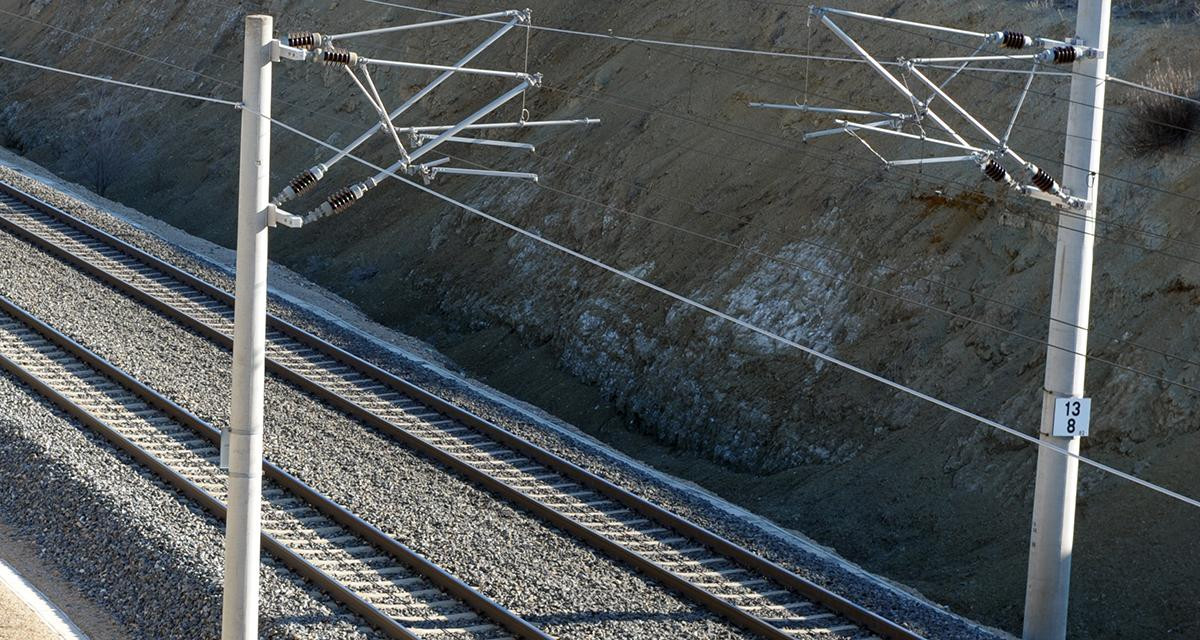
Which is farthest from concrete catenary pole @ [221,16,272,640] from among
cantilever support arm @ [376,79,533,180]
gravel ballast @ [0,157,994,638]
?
gravel ballast @ [0,157,994,638]

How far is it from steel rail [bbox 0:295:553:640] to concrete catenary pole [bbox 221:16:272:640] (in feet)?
7.10

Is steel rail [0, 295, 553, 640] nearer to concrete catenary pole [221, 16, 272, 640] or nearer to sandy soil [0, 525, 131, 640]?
sandy soil [0, 525, 131, 640]

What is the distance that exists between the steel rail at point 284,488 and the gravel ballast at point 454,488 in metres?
0.32

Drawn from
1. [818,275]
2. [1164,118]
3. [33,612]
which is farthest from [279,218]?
[1164,118]

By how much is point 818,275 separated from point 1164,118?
553 cm

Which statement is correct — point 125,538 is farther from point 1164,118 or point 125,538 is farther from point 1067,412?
point 1164,118

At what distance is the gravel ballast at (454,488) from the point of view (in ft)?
45.5

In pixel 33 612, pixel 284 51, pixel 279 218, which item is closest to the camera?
pixel 284 51

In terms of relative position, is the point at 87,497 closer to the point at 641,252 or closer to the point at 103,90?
the point at 641,252

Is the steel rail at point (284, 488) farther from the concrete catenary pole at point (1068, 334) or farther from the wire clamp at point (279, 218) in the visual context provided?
the concrete catenary pole at point (1068, 334)

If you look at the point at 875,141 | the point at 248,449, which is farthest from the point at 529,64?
the point at 248,449

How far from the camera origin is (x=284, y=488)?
16.1m

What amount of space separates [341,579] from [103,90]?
31.9 meters

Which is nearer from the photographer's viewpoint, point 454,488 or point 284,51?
point 284,51
